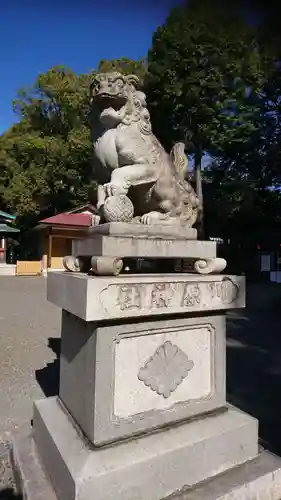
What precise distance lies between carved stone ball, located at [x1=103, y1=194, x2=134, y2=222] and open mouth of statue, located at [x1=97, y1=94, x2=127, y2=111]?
61cm

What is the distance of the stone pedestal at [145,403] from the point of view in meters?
1.83

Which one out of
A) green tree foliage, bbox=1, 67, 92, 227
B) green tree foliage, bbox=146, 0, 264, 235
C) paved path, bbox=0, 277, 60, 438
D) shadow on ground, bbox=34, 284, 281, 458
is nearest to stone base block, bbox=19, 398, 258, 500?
shadow on ground, bbox=34, 284, 281, 458

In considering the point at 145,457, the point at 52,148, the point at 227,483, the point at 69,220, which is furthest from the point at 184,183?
the point at 52,148

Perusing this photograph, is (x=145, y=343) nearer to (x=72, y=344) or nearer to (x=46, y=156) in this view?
(x=72, y=344)

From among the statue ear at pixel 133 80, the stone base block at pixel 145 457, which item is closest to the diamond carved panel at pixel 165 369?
the stone base block at pixel 145 457

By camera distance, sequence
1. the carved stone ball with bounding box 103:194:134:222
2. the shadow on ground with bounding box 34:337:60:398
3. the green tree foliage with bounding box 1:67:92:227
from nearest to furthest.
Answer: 1. the carved stone ball with bounding box 103:194:134:222
2. the shadow on ground with bounding box 34:337:60:398
3. the green tree foliage with bounding box 1:67:92:227

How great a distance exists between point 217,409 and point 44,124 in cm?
2159

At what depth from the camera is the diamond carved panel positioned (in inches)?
81.1

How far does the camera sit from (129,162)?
7.56 ft

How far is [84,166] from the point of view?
18719mm

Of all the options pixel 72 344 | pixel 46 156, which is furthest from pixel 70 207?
pixel 72 344

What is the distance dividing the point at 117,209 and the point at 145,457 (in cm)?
139

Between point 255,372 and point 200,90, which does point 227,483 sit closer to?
point 255,372

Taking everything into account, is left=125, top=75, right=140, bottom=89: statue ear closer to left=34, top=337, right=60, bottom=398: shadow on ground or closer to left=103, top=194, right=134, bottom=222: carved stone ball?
left=103, top=194, right=134, bottom=222: carved stone ball
